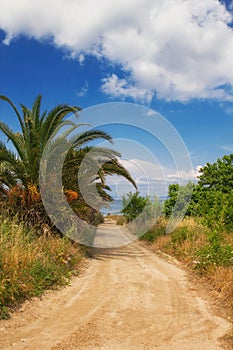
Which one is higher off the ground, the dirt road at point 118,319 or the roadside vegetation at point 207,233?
the roadside vegetation at point 207,233

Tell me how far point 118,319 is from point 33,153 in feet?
20.8

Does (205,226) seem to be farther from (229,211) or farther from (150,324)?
(150,324)

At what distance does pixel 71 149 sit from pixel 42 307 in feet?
19.7

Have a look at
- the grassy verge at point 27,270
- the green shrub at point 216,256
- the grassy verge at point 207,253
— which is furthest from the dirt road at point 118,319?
the green shrub at point 216,256

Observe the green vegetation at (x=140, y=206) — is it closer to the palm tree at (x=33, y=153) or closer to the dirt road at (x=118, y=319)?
the palm tree at (x=33, y=153)

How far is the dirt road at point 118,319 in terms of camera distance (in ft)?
13.3

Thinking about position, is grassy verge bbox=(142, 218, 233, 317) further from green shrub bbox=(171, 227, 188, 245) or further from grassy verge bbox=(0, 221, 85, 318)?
grassy verge bbox=(0, 221, 85, 318)

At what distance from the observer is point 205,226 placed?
11.5 metres

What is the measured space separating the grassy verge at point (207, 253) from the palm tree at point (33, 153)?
2.70m

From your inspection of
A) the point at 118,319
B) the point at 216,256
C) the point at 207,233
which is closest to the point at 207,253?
the point at 216,256

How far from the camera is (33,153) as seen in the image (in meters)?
9.98

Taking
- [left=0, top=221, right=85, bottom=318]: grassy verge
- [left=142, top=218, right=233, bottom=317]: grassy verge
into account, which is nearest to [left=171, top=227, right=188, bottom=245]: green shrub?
[left=142, top=218, right=233, bottom=317]: grassy verge

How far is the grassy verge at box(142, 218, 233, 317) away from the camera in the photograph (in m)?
6.17

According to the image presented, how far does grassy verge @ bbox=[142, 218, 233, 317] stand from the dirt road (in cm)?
44
